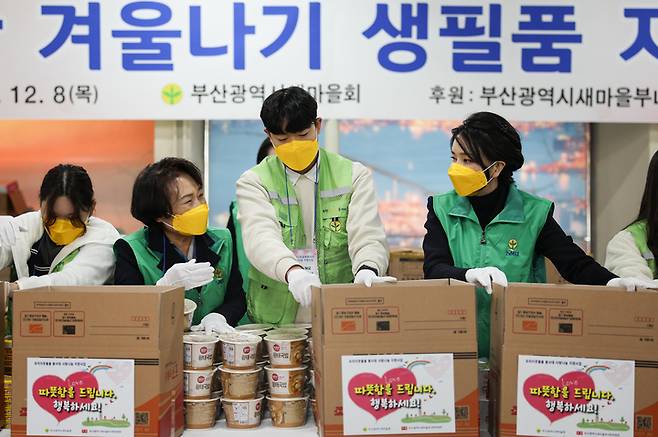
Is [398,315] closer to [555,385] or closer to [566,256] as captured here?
[555,385]

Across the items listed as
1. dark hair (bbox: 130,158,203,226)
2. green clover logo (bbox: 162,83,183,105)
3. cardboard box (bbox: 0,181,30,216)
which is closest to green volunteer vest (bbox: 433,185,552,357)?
dark hair (bbox: 130,158,203,226)

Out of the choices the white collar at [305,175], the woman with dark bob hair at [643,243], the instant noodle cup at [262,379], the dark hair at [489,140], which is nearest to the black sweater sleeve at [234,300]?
the white collar at [305,175]

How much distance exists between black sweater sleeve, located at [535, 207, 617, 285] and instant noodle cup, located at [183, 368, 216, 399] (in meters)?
0.99

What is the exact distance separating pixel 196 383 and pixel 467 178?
0.90m

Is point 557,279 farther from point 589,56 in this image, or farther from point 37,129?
point 37,129

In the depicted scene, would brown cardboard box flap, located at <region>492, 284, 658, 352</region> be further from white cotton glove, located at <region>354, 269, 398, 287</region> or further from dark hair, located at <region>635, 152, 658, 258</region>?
dark hair, located at <region>635, 152, 658, 258</region>

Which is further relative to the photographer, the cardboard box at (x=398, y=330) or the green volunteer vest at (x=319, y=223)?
the green volunteer vest at (x=319, y=223)

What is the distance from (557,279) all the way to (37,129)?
3317 millimetres

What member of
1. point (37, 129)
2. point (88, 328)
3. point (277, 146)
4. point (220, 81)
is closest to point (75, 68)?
point (220, 81)

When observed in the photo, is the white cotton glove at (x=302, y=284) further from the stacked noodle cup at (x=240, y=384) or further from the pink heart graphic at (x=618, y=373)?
the pink heart graphic at (x=618, y=373)

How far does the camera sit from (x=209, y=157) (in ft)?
13.0

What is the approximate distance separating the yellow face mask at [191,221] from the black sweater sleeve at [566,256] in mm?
979

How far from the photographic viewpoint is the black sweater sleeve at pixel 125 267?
192cm

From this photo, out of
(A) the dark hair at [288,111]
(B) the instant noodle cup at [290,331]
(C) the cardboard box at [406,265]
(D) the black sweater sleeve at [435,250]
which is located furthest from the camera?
(C) the cardboard box at [406,265]
